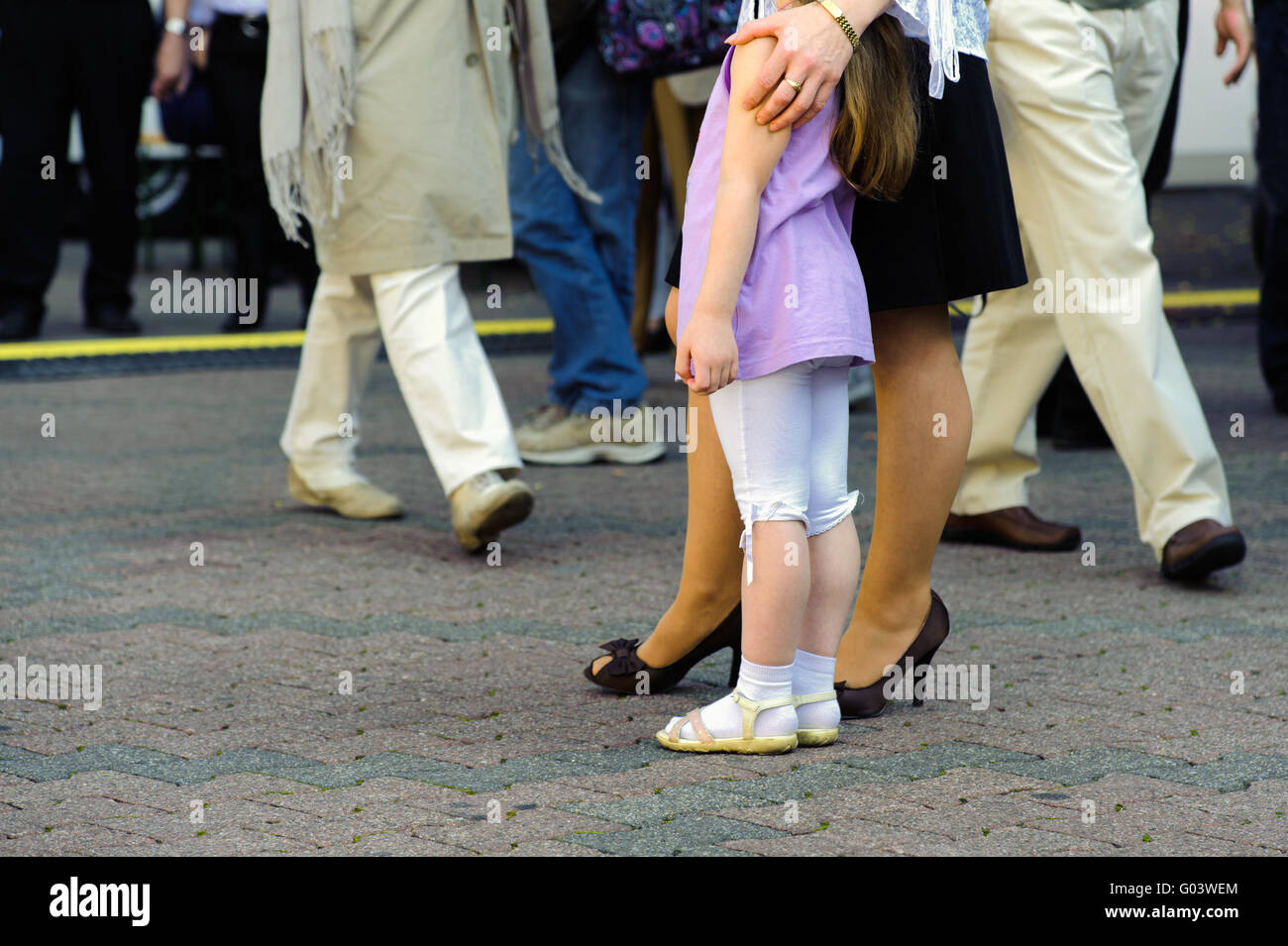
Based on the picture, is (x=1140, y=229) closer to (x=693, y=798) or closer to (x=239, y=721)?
(x=693, y=798)

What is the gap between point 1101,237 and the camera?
4027mm

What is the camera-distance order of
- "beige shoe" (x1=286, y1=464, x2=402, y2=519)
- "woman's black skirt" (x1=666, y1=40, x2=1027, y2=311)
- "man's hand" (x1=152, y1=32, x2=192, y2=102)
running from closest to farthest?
"woman's black skirt" (x1=666, y1=40, x2=1027, y2=311) < "beige shoe" (x1=286, y1=464, x2=402, y2=519) < "man's hand" (x1=152, y1=32, x2=192, y2=102)

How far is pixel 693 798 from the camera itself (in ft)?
8.84

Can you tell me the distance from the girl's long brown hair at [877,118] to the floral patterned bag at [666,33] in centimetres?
253

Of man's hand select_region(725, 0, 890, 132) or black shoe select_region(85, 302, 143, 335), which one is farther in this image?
black shoe select_region(85, 302, 143, 335)

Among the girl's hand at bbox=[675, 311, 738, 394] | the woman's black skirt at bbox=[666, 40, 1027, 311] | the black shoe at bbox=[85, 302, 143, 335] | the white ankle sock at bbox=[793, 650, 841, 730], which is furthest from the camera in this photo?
the black shoe at bbox=[85, 302, 143, 335]

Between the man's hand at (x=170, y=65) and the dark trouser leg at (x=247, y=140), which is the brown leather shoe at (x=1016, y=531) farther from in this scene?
the man's hand at (x=170, y=65)

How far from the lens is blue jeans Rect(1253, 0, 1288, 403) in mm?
6176

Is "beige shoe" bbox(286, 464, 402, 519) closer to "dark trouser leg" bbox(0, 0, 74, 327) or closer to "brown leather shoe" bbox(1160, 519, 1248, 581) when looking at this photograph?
"brown leather shoe" bbox(1160, 519, 1248, 581)

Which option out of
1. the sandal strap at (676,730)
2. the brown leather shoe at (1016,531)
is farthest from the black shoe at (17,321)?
the sandal strap at (676,730)

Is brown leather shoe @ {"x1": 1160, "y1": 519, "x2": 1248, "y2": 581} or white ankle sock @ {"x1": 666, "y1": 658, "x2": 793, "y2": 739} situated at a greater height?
brown leather shoe @ {"x1": 1160, "y1": 519, "x2": 1248, "y2": 581}

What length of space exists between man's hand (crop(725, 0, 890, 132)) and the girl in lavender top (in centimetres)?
3

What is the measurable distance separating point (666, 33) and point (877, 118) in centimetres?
271

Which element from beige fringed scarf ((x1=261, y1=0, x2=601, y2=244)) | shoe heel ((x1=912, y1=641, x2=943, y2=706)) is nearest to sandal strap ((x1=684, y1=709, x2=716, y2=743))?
shoe heel ((x1=912, y1=641, x2=943, y2=706))
